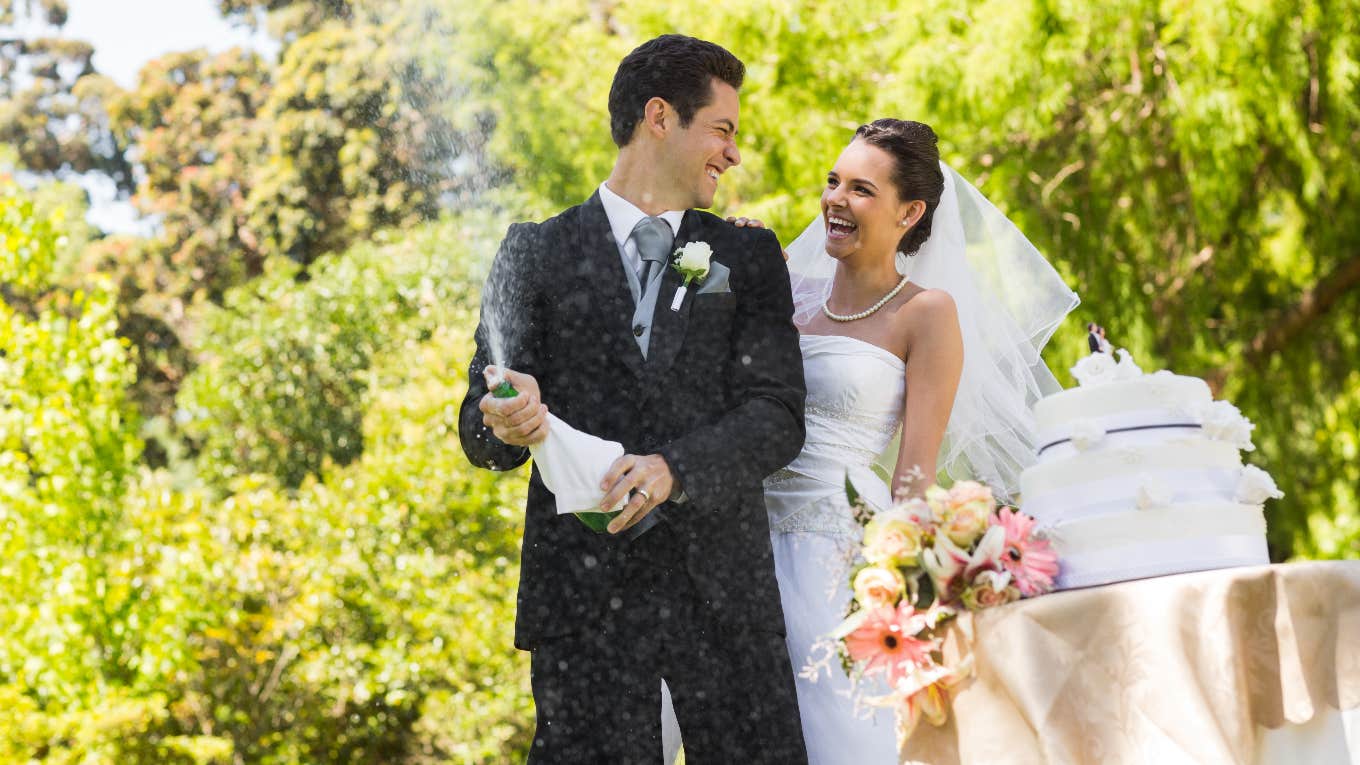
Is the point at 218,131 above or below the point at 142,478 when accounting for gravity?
above

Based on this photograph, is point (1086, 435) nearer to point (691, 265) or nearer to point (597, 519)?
point (691, 265)

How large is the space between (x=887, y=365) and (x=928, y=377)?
10 centimetres

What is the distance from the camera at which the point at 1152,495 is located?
8.23ft

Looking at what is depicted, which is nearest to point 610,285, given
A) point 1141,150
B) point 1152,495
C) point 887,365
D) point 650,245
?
point 650,245

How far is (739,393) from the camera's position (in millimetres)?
2729

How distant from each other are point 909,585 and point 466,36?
29.4 feet

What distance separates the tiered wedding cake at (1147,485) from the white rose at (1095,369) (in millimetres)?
12

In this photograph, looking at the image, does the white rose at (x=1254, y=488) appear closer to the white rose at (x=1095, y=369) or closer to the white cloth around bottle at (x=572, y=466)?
the white rose at (x=1095, y=369)

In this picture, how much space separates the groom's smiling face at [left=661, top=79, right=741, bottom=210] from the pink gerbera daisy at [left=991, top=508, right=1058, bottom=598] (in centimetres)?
87

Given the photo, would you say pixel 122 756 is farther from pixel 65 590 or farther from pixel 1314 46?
pixel 1314 46

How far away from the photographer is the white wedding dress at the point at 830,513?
9.58 ft

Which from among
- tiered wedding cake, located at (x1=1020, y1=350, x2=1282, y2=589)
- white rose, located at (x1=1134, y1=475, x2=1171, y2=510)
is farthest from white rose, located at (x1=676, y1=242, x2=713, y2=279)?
white rose, located at (x1=1134, y1=475, x2=1171, y2=510)

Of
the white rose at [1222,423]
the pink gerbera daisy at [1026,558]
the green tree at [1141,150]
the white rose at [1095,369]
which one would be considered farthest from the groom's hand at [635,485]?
the green tree at [1141,150]

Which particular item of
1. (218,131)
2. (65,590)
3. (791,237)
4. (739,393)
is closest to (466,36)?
A: (791,237)
